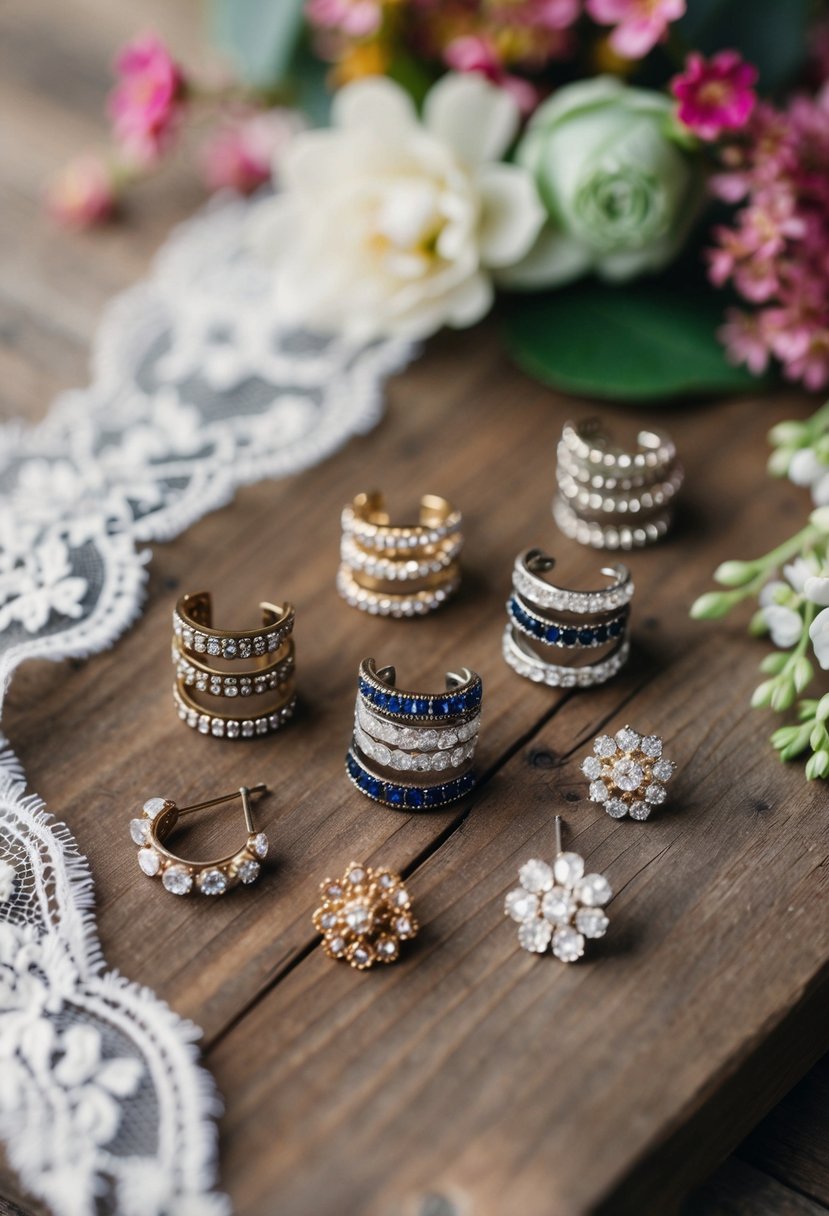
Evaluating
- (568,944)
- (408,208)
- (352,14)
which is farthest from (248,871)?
(352,14)

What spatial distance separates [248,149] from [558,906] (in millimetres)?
1359

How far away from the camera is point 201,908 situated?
1.15 metres

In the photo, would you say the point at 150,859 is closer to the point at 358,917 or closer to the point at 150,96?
the point at 358,917

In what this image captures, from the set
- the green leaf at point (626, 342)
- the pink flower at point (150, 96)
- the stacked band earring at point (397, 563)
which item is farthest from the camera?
the pink flower at point (150, 96)

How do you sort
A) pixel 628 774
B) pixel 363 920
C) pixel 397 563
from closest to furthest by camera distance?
pixel 363 920
pixel 628 774
pixel 397 563

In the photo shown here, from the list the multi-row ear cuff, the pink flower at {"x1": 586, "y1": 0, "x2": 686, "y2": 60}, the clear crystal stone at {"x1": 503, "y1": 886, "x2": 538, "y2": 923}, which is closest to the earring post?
the multi-row ear cuff

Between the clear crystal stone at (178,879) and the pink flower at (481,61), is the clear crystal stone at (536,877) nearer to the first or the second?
the clear crystal stone at (178,879)

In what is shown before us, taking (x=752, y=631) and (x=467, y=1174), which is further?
(x=752, y=631)

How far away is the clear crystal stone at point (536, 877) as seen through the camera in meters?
1.12

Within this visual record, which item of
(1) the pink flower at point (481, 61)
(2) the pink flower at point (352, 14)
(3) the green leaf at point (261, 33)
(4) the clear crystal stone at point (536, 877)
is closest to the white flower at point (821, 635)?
(4) the clear crystal stone at point (536, 877)

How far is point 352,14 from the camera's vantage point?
1617mm

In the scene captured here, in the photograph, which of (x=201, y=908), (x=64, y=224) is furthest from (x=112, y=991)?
(x=64, y=224)

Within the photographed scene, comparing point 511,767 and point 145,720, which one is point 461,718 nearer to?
point 511,767

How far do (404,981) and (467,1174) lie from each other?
176mm
